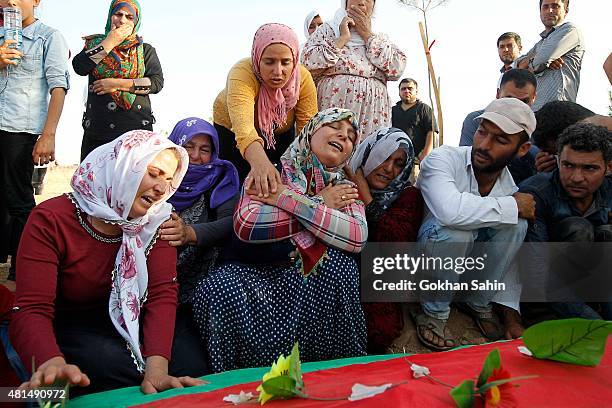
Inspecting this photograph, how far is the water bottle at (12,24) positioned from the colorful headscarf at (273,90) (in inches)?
57.2

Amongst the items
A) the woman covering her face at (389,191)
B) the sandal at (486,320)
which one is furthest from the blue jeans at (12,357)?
the sandal at (486,320)

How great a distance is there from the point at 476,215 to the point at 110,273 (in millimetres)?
1728

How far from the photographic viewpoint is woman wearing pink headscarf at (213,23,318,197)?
3.12 metres

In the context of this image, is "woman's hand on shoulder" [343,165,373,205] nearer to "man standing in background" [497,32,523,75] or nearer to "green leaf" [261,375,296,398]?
"green leaf" [261,375,296,398]

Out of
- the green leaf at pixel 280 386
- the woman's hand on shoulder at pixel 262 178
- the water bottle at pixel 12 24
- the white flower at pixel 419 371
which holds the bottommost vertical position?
the white flower at pixel 419 371

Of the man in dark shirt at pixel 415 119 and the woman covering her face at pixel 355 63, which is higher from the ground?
the woman covering her face at pixel 355 63

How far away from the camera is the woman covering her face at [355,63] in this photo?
3.86 m

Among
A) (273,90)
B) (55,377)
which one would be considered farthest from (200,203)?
(55,377)

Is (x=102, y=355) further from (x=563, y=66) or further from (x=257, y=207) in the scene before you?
(x=563, y=66)

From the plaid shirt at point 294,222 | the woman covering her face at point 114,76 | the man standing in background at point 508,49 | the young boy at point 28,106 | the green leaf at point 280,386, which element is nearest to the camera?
the green leaf at point 280,386

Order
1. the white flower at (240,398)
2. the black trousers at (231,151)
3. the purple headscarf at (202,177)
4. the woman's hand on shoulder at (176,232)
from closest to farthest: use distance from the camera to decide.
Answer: the white flower at (240,398), the woman's hand on shoulder at (176,232), the purple headscarf at (202,177), the black trousers at (231,151)

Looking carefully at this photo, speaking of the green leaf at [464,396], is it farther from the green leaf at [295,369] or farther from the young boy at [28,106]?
the young boy at [28,106]

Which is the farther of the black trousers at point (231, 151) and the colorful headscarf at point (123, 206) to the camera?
the black trousers at point (231, 151)

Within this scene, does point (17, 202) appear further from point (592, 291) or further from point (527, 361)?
point (592, 291)
